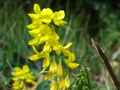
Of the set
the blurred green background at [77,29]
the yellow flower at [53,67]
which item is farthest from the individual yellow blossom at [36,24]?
the blurred green background at [77,29]

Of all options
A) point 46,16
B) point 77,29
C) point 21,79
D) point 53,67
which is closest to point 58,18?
point 46,16

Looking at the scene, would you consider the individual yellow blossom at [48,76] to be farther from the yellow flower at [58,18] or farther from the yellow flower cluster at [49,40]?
the yellow flower at [58,18]

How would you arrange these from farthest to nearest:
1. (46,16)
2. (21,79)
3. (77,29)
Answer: (77,29) → (21,79) → (46,16)

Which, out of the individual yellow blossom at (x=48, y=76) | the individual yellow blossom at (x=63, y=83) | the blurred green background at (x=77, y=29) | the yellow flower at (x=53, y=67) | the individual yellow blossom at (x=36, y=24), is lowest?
the individual yellow blossom at (x=63, y=83)

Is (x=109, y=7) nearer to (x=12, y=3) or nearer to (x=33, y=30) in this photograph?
(x=12, y=3)

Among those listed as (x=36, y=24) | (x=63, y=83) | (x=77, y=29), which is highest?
(x=77, y=29)

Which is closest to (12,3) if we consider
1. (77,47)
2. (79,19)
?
(79,19)

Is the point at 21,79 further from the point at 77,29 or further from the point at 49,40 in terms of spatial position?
the point at 77,29

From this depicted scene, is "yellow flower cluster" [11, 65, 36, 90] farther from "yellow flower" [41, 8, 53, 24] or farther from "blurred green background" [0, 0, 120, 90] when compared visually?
"blurred green background" [0, 0, 120, 90]

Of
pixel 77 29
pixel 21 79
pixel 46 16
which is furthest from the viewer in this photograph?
pixel 77 29

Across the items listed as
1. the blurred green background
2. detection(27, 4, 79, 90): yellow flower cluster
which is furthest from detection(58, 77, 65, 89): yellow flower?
the blurred green background
